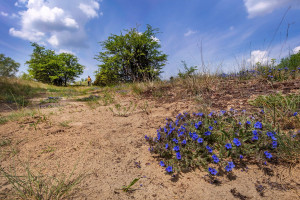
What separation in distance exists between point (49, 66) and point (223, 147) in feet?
85.0

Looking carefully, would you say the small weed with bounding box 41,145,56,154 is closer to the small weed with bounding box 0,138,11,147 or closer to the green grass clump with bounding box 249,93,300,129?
the small weed with bounding box 0,138,11,147

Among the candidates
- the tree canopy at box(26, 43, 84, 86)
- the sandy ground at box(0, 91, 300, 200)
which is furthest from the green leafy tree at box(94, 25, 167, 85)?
the tree canopy at box(26, 43, 84, 86)

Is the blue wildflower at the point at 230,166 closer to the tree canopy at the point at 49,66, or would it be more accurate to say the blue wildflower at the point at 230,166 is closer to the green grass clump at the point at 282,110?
the green grass clump at the point at 282,110

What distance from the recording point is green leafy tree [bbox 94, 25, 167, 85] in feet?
32.7

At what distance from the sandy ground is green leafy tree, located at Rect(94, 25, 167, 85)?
771 centimetres

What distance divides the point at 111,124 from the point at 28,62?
2642 cm

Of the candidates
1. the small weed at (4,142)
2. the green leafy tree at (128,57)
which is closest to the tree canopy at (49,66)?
the green leafy tree at (128,57)

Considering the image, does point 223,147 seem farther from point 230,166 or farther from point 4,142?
point 4,142

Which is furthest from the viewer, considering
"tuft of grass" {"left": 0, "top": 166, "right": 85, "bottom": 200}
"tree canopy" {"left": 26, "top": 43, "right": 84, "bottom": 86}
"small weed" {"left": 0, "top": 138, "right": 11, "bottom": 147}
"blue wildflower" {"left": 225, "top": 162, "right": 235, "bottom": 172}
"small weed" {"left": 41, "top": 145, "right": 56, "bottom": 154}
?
"tree canopy" {"left": 26, "top": 43, "right": 84, "bottom": 86}

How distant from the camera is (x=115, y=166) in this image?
1.59 metres

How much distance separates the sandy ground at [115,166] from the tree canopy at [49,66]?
21978mm

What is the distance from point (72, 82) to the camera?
2464cm

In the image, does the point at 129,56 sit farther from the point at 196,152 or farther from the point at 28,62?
the point at 28,62

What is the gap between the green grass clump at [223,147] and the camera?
1464 mm
